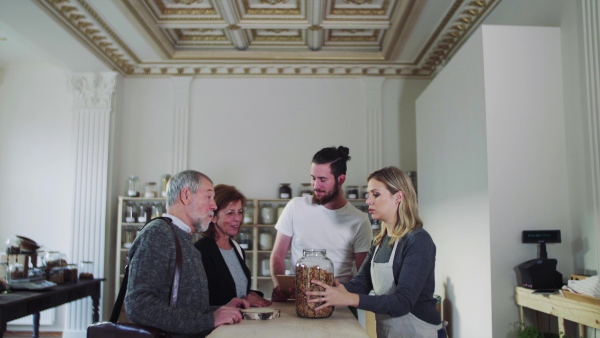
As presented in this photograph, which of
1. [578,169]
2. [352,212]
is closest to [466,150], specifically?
[578,169]

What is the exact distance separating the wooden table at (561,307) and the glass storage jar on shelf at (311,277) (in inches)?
58.7

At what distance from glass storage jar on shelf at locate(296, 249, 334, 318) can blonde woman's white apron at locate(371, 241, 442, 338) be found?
12.6 inches

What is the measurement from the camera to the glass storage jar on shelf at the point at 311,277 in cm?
183

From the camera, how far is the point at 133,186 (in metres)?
6.32

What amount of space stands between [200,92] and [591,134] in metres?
4.56

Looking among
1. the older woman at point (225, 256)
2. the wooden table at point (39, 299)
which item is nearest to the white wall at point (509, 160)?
the older woman at point (225, 256)

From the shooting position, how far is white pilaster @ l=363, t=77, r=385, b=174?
636cm

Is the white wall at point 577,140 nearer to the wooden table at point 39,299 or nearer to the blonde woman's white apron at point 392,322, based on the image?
the blonde woman's white apron at point 392,322

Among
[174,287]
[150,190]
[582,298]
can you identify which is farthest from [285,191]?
[174,287]

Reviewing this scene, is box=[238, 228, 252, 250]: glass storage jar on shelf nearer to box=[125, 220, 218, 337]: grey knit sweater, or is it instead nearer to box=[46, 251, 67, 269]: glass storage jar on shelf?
box=[46, 251, 67, 269]: glass storage jar on shelf

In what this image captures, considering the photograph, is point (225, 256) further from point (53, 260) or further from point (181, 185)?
point (53, 260)

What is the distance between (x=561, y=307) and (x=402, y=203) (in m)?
1.32

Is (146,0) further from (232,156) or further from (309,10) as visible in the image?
(232,156)

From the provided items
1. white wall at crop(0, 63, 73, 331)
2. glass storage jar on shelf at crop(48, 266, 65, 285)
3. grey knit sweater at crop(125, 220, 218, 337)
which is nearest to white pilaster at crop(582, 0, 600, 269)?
grey knit sweater at crop(125, 220, 218, 337)
